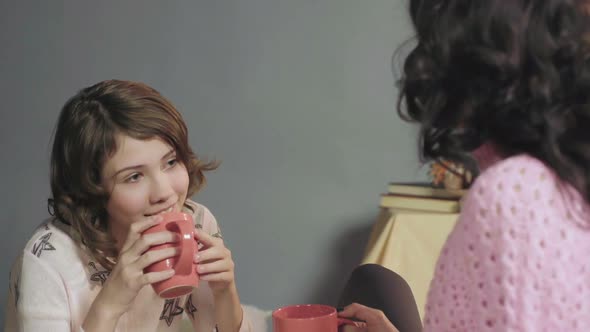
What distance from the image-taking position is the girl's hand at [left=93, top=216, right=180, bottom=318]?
3.16ft

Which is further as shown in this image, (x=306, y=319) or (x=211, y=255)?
(x=211, y=255)

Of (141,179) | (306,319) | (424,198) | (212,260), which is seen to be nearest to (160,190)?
(141,179)

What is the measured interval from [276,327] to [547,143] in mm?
438

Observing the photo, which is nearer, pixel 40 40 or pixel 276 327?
pixel 276 327

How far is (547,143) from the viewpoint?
605mm

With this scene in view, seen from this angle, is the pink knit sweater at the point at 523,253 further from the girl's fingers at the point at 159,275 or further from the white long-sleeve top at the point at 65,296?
the white long-sleeve top at the point at 65,296

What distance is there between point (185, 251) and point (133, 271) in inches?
3.9

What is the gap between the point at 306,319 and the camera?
0.84 meters

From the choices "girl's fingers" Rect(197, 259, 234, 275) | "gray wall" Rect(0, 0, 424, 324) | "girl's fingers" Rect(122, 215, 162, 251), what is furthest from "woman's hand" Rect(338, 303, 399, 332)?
"gray wall" Rect(0, 0, 424, 324)

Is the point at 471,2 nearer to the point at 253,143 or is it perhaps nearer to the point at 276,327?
the point at 276,327

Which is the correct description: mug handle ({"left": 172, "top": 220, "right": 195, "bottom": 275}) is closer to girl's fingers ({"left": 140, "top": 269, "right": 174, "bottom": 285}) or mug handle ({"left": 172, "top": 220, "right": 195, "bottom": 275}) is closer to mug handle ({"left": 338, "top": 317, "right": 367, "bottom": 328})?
girl's fingers ({"left": 140, "top": 269, "right": 174, "bottom": 285})

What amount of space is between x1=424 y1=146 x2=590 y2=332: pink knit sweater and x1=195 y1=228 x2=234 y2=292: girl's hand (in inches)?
20.1

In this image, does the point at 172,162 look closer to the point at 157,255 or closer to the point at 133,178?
the point at 133,178

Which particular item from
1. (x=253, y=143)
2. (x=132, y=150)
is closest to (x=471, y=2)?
(x=132, y=150)
